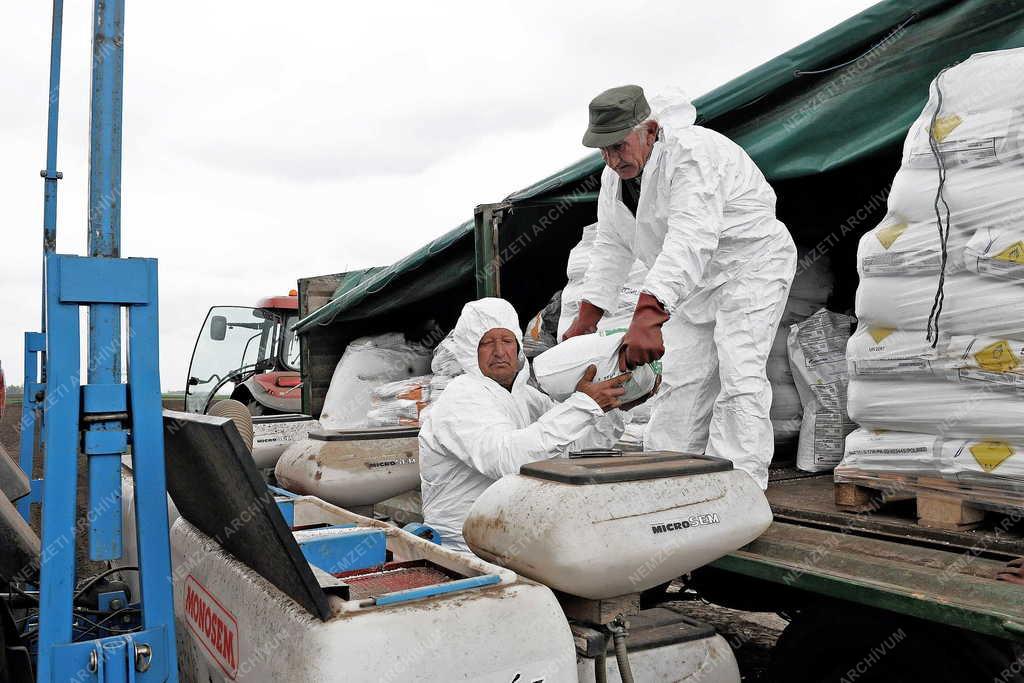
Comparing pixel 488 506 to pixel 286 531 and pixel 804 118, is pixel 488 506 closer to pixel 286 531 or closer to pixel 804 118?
pixel 286 531

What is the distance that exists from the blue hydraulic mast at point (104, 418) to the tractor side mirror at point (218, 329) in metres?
8.61

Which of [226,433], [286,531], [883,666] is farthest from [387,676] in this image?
[883,666]

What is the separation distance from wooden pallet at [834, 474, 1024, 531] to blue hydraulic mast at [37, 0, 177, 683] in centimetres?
205

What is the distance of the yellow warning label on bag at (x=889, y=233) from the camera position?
8.87 ft

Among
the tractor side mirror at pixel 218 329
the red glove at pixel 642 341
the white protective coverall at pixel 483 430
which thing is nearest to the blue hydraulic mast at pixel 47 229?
the white protective coverall at pixel 483 430

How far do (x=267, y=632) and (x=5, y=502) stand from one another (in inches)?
61.9

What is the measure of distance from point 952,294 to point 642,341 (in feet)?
3.01

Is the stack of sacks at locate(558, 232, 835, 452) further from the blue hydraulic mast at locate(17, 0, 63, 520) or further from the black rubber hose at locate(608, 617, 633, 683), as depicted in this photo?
the blue hydraulic mast at locate(17, 0, 63, 520)

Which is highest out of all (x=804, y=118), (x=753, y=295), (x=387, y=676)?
(x=804, y=118)

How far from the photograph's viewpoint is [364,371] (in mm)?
7449

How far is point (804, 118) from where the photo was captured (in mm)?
3664

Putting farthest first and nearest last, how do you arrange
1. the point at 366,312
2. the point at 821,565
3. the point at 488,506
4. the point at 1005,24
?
the point at 366,312
the point at 1005,24
the point at 821,565
the point at 488,506

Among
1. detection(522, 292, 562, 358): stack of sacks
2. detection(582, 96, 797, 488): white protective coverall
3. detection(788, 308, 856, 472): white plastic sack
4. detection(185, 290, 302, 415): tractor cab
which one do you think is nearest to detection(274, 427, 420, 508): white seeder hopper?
detection(522, 292, 562, 358): stack of sacks

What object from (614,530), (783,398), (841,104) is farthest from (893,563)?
(841,104)
